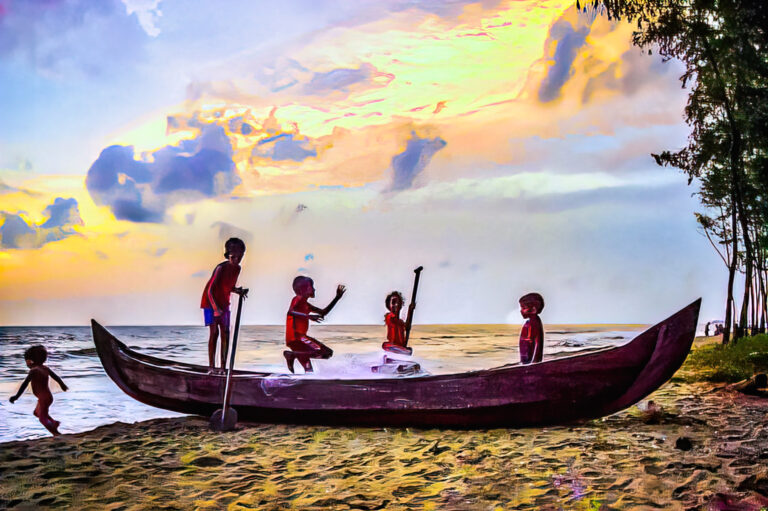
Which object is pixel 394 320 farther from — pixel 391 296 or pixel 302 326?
pixel 302 326

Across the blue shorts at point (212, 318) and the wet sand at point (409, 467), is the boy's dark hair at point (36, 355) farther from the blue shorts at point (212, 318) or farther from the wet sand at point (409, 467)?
the blue shorts at point (212, 318)

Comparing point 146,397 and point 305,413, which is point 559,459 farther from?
point 146,397

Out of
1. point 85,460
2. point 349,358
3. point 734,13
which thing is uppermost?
point 734,13

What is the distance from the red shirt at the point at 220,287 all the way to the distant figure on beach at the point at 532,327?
391 cm

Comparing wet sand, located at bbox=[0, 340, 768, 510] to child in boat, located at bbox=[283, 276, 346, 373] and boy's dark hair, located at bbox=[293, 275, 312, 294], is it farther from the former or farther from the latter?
boy's dark hair, located at bbox=[293, 275, 312, 294]

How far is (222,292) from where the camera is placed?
7.98m

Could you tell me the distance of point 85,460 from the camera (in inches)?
231

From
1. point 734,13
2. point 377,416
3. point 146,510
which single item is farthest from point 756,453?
point 734,13

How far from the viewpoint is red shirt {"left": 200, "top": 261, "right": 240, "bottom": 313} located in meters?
7.88

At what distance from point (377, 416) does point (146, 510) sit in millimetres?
3085

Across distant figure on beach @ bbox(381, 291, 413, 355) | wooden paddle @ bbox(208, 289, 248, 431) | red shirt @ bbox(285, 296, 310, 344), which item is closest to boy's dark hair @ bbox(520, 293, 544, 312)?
distant figure on beach @ bbox(381, 291, 413, 355)

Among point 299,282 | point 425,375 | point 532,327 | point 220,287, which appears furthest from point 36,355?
point 532,327

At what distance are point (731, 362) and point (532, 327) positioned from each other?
23.1ft

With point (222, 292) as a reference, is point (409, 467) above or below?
below
